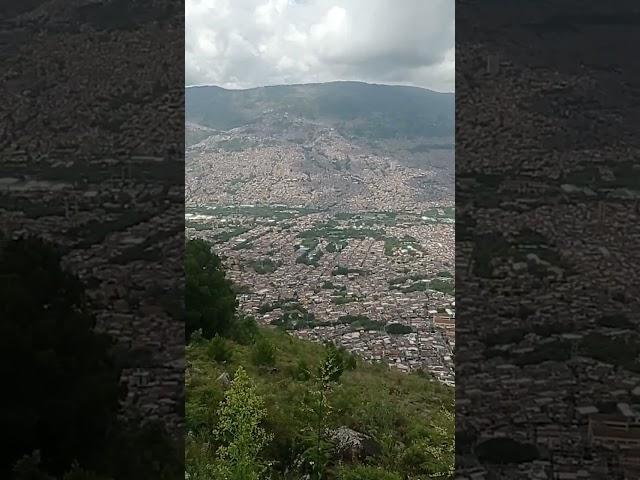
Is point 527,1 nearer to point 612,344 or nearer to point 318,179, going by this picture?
point 612,344

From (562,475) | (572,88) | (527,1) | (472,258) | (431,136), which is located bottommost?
(562,475)

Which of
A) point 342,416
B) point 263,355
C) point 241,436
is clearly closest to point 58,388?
point 241,436

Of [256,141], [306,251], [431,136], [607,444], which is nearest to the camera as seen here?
A: [607,444]

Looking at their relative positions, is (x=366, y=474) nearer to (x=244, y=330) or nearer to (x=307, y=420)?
(x=307, y=420)

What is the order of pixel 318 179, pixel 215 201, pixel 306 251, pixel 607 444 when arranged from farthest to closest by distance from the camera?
pixel 318 179 < pixel 215 201 < pixel 306 251 < pixel 607 444

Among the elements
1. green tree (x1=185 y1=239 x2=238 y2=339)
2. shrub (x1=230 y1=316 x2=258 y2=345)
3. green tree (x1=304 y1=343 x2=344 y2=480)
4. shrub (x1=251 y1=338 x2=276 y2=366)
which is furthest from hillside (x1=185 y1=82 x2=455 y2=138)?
green tree (x1=304 y1=343 x2=344 y2=480)

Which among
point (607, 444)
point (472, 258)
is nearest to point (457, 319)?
point (472, 258)

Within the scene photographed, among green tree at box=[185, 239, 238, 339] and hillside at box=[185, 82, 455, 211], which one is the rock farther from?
hillside at box=[185, 82, 455, 211]
